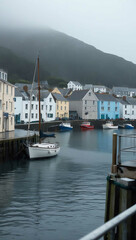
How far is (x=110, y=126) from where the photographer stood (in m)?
111

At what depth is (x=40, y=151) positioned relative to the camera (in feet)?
126

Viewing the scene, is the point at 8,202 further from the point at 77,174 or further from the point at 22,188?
the point at 77,174

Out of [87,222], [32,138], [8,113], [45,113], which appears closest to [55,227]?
[87,222]

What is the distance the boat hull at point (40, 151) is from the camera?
37.9 m

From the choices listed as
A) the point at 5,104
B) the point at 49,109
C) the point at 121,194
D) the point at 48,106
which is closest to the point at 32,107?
the point at 48,106

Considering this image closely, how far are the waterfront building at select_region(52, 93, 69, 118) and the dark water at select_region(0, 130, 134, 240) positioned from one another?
260 ft

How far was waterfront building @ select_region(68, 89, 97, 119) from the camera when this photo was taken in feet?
410

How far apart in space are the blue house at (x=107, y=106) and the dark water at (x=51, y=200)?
97131mm

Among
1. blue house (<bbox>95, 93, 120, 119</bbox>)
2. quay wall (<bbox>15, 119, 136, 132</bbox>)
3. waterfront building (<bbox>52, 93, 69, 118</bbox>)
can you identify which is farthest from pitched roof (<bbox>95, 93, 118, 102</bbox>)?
waterfront building (<bbox>52, 93, 69, 118</bbox>)

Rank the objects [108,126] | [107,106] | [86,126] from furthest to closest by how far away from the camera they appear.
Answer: [107,106]
[108,126]
[86,126]

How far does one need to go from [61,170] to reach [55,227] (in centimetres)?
1659

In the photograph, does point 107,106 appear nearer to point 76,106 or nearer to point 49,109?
point 76,106

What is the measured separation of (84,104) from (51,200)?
105 m

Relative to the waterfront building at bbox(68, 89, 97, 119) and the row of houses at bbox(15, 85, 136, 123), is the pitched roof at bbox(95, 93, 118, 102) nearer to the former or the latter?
the row of houses at bbox(15, 85, 136, 123)
